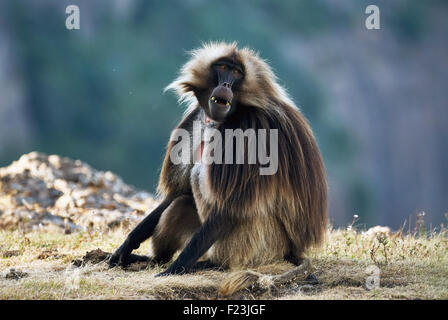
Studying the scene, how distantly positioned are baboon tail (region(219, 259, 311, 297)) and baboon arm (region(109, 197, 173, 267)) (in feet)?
4.11

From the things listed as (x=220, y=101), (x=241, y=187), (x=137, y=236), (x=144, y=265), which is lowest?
(x=144, y=265)

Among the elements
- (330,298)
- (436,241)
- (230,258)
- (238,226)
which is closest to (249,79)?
(238,226)

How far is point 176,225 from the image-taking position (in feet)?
16.7

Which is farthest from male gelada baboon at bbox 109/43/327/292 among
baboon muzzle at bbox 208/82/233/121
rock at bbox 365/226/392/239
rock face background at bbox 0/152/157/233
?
rock face background at bbox 0/152/157/233

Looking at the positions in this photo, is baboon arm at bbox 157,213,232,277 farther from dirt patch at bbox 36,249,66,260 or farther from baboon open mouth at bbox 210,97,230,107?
dirt patch at bbox 36,249,66,260

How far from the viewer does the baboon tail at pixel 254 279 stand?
405 centimetres

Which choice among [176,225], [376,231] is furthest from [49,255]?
[376,231]

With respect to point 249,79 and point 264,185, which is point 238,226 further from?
point 249,79

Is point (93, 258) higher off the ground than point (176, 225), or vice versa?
point (176, 225)

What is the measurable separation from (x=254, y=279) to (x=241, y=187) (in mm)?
728

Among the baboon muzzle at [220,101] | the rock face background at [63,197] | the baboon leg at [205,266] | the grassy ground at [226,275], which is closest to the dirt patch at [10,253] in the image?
the grassy ground at [226,275]

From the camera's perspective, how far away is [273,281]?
4.21 metres

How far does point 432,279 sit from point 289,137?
5.19 ft

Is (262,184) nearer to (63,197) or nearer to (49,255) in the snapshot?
(49,255)
